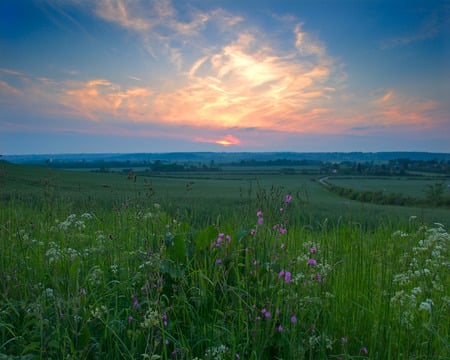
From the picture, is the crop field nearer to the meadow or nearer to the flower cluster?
the flower cluster

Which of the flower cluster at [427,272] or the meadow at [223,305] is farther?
the flower cluster at [427,272]

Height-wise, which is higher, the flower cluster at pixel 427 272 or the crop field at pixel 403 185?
the flower cluster at pixel 427 272

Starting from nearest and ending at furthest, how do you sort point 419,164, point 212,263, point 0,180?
point 212,263
point 0,180
point 419,164

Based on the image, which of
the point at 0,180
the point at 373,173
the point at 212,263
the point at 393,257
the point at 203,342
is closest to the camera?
the point at 203,342

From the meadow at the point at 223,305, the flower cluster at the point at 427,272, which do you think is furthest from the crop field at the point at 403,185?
the meadow at the point at 223,305

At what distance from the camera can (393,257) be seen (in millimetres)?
4344

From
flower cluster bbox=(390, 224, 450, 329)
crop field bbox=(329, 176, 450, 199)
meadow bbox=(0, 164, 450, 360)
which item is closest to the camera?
meadow bbox=(0, 164, 450, 360)

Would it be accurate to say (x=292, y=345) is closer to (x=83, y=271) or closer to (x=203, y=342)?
(x=203, y=342)

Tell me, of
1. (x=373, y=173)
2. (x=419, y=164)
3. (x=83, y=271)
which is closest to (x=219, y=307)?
(x=83, y=271)

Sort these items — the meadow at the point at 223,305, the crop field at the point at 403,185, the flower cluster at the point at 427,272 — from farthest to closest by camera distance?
the crop field at the point at 403,185, the flower cluster at the point at 427,272, the meadow at the point at 223,305

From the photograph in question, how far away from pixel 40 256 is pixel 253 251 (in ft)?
9.18

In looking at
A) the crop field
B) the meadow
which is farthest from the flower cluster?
the crop field

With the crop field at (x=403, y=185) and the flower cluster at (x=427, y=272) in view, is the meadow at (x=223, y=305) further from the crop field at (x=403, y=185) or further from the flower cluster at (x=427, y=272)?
the crop field at (x=403, y=185)

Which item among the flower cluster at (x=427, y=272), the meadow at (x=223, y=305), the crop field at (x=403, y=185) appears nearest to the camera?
the meadow at (x=223, y=305)
